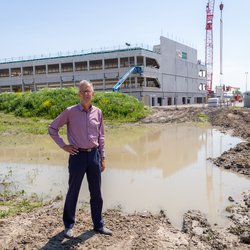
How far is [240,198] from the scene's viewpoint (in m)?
6.85

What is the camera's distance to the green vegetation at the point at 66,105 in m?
27.7

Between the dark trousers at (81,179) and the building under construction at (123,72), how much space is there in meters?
48.8

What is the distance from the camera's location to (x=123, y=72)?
58719 mm

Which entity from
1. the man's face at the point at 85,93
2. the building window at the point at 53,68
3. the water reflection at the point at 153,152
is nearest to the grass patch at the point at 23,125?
the water reflection at the point at 153,152

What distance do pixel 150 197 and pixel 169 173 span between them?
8.40 ft

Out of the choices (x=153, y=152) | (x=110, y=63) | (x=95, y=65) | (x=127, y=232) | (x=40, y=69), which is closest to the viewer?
(x=127, y=232)

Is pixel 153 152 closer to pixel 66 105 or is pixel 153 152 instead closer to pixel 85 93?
pixel 85 93

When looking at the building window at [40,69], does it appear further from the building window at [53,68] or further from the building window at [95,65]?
the building window at [95,65]

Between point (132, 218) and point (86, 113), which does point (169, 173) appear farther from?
point (86, 113)

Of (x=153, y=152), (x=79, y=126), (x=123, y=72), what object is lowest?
(x=153, y=152)

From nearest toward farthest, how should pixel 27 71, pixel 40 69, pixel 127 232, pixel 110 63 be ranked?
pixel 127 232
pixel 110 63
pixel 40 69
pixel 27 71

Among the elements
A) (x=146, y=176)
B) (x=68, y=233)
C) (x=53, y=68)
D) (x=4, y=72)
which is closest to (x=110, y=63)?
(x=53, y=68)

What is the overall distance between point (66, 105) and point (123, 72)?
32.2 metres

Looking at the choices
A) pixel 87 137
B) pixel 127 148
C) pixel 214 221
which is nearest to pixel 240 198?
pixel 214 221
